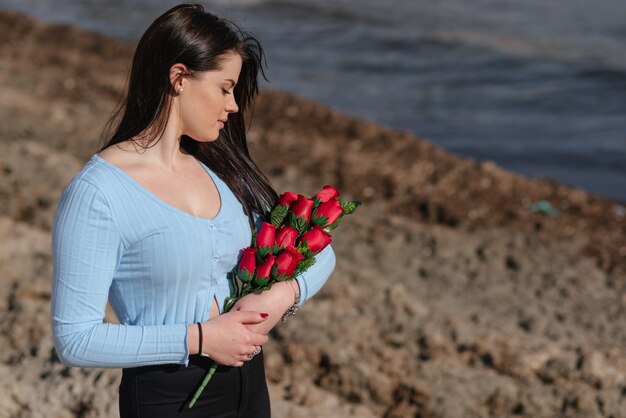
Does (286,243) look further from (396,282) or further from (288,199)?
(396,282)

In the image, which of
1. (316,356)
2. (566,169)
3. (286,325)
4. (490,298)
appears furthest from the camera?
(566,169)

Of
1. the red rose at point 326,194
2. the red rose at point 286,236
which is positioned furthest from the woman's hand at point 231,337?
the red rose at point 326,194

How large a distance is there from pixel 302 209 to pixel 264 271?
22 centimetres

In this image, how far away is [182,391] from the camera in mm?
2322

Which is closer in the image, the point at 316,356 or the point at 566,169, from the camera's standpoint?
the point at 316,356

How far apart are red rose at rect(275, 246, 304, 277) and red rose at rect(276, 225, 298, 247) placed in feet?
0.07

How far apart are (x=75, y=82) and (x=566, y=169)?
19.6ft

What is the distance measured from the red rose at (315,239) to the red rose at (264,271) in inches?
5.2

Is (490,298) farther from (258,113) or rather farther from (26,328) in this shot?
(258,113)

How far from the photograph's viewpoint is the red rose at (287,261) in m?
2.34

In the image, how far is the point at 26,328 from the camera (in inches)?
190

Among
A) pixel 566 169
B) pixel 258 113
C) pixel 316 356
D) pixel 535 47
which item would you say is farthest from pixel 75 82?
pixel 535 47

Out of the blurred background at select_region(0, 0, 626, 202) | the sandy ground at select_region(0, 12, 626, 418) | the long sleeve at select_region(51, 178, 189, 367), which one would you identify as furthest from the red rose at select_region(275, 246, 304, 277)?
the blurred background at select_region(0, 0, 626, 202)

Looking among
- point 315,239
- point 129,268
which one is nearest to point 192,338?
point 129,268
